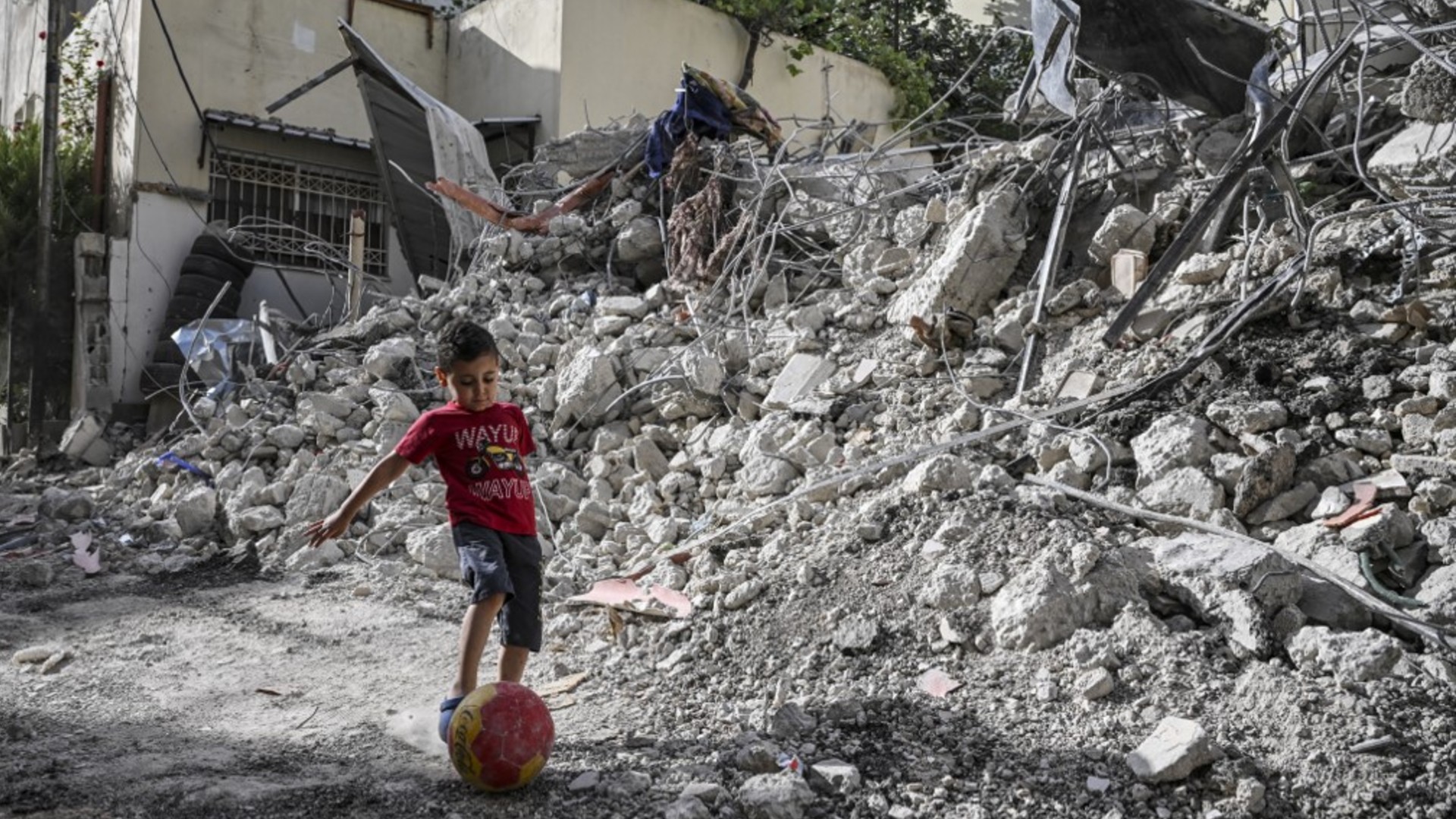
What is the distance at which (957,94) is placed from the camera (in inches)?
583

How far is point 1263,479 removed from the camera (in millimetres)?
3672

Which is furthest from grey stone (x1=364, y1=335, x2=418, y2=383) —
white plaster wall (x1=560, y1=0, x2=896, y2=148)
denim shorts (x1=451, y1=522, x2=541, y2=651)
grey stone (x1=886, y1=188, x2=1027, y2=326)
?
white plaster wall (x1=560, y1=0, x2=896, y2=148)

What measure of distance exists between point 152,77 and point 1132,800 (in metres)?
11.3

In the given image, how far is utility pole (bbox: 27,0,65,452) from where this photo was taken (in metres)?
10.3

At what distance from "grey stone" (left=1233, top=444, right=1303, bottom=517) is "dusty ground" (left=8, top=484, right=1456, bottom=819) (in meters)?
0.35

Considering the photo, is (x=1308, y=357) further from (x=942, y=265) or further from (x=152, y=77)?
(x=152, y=77)

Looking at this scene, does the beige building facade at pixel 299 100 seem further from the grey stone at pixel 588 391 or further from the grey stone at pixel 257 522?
the grey stone at pixel 588 391

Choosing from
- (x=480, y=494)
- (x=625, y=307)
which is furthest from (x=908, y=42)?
(x=480, y=494)

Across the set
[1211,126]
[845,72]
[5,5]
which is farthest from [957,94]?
[5,5]

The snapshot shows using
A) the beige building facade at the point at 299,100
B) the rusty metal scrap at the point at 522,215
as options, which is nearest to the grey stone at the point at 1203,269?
the rusty metal scrap at the point at 522,215

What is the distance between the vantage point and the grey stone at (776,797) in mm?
2623

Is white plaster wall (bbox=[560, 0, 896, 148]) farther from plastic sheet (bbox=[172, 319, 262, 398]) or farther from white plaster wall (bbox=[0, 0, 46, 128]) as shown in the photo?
white plaster wall (bbox=[0, 0, 46, 128])

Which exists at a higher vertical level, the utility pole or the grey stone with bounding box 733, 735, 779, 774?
the utility pole

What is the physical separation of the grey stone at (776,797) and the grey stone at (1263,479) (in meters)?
1.83
